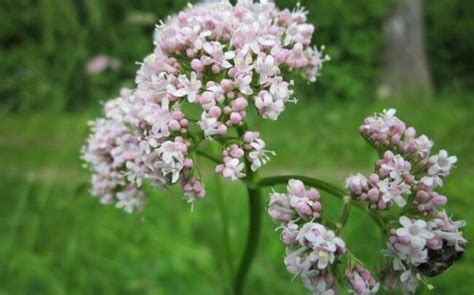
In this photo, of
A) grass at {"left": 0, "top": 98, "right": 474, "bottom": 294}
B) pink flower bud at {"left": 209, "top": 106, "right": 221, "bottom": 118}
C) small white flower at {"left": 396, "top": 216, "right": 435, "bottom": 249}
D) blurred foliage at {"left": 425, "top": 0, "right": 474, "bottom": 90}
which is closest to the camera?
small white flower at {"left": 396, "top": 216, "right": 435, "bottom": 249}

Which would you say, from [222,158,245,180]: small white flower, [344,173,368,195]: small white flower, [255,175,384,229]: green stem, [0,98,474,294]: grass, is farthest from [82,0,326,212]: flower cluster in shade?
[0,98,474,294]: grass

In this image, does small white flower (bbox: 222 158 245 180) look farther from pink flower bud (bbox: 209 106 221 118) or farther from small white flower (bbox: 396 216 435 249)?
small white flower (bbox: 396 216 435 249)

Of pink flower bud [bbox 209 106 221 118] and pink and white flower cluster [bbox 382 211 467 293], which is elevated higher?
pink flower bud [bbox 209 106 221 118]

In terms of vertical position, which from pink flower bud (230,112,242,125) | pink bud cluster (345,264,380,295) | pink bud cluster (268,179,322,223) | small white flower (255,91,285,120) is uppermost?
small white flower (255,91,285,120)

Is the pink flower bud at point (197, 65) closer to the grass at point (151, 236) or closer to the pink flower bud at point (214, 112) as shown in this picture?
the pink flower bud at point (214, 112)

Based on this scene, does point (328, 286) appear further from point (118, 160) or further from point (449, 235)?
point (118, 160)

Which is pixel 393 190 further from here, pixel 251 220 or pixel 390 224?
pixel 251 220

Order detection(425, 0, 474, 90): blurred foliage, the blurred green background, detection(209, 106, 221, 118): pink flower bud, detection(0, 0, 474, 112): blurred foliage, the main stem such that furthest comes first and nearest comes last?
detection(425, 0, 474, 90): blurred foliage
detection(0, 0, 474, 112): blurred foliage
the blurred green background
the main stem
detection(209, 106, 221, 118): pink flower bud
